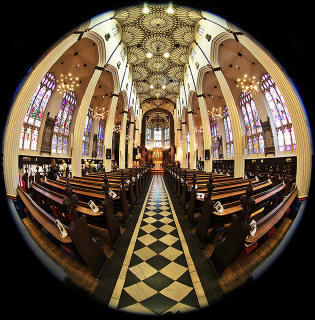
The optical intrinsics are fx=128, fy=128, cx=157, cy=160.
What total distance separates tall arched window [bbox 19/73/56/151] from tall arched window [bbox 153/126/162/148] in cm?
2231

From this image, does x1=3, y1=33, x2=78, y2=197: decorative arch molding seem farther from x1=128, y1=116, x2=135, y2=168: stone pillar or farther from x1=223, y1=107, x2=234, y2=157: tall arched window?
x1=223, y1=107, x2=234, y2=157: tall arched window

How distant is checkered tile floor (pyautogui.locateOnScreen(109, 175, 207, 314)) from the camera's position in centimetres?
130

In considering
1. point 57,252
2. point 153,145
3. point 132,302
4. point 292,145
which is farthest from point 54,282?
point 153,145

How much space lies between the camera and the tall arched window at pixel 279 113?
10.7m

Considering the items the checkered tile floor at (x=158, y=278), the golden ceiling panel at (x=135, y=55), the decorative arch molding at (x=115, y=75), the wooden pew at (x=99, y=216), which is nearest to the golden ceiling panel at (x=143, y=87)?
the golden ceiling panel at (x=135, y=55)

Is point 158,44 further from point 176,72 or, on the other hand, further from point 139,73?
point 139,73

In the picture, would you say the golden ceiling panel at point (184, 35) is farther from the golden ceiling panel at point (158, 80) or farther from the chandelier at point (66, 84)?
the chandelier at point (66, 84)

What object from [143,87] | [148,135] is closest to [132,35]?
[143,87]

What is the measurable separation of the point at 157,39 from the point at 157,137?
73.0 feet

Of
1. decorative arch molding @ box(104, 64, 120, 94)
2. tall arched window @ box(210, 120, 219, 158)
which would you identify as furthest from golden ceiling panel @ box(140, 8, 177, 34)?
tall arched window @ box(210, 120, 219, 158)

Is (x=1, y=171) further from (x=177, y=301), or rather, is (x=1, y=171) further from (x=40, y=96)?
(x=40, y=96)

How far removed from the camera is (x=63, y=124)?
Result: 14.9 m

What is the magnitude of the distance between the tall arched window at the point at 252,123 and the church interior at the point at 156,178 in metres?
0.13

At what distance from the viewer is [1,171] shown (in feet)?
3.92
